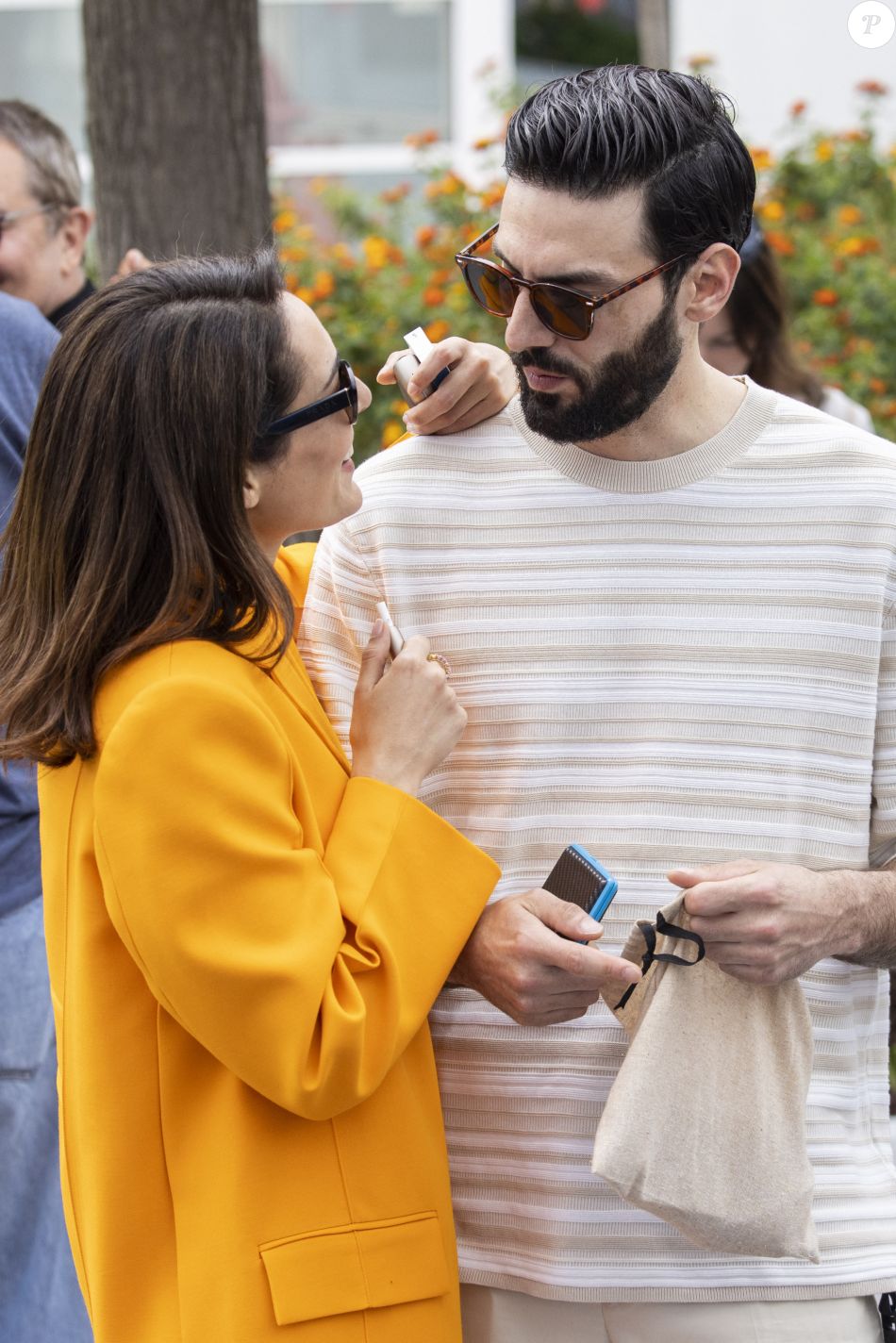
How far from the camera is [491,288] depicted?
2266 millimetres

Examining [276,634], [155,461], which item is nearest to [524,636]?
[276,634]

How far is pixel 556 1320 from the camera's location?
210 centimetres

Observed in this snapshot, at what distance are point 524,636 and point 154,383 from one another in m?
0.61

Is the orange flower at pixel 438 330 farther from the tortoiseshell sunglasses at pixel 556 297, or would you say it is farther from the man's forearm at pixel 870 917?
the man's forearm at pixel 870 917

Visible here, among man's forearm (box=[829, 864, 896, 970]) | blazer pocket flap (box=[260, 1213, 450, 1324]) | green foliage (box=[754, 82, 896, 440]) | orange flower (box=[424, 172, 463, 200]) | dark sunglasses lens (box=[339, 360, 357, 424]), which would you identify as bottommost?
green foliage (box=[754, 82, 896, 440])

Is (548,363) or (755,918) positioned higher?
(548,363)

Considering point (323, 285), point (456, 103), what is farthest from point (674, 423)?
point (456, 103)

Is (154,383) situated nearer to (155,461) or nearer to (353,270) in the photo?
(155,461)

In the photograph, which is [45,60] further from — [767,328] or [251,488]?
[251,488]

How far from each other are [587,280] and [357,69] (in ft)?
33.6

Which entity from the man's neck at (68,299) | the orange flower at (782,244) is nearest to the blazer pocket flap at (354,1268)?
the man's neck at (68,299)

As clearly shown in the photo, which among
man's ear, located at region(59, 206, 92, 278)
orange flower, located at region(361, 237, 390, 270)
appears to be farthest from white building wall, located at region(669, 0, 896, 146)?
man's ear, located at region(59, 206, 92, 278)

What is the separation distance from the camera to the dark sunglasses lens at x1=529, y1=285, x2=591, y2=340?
2154 millimetres

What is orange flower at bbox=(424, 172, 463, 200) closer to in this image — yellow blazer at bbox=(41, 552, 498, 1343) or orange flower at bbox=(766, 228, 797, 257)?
orange flower at bbox=(766, 228, 797, 257)
